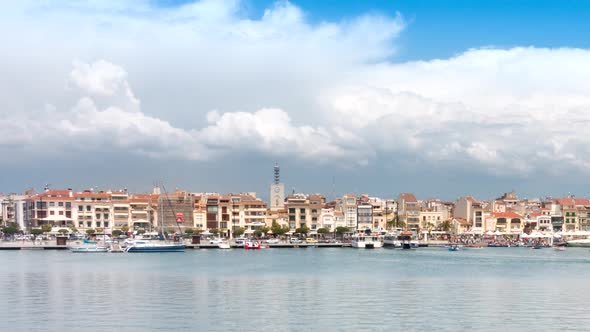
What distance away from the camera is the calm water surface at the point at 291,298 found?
31.2 metres

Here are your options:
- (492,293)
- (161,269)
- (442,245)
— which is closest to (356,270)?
(161,269)

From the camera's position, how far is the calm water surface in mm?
31172

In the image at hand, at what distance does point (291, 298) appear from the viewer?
3950 cm

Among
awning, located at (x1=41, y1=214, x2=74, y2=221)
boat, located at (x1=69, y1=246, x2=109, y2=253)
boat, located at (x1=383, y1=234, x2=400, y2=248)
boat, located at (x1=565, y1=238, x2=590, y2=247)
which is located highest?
awning, located at (x1=41, y1=214, x2=74, y2=221)

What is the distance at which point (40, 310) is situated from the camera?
34562mm

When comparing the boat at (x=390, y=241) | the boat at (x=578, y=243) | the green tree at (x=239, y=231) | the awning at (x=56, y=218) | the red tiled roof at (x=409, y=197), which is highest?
the red tiled roof at (x=409, y=197)

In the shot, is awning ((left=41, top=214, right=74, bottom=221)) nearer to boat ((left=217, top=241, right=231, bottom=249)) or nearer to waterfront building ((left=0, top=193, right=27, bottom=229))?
waterfront building ((left=0, top=193, right=27, bottom=229))

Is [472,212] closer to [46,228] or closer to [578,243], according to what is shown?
[578,243]

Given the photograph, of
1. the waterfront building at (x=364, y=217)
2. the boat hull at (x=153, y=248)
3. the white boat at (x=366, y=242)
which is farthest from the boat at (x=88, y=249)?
the waterfront building at (x=364, y=217)

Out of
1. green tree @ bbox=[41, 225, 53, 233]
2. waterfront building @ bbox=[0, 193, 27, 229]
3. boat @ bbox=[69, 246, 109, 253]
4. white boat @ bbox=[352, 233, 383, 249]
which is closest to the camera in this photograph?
boat @ bbox=[69, 246, 109, 253]

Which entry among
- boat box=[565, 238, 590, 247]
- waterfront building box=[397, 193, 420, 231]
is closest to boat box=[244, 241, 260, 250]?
waterfront building box=[397, 193, 420, 231]

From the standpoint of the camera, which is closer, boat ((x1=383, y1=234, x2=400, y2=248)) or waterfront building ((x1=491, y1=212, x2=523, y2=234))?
boat ((x1=383, y1=234, x2=400, y2=248))

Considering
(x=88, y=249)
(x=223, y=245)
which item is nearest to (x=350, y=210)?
(x=223, y=245)

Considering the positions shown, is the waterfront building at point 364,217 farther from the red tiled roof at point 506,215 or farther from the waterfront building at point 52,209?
the waterfront building at point 52,209
